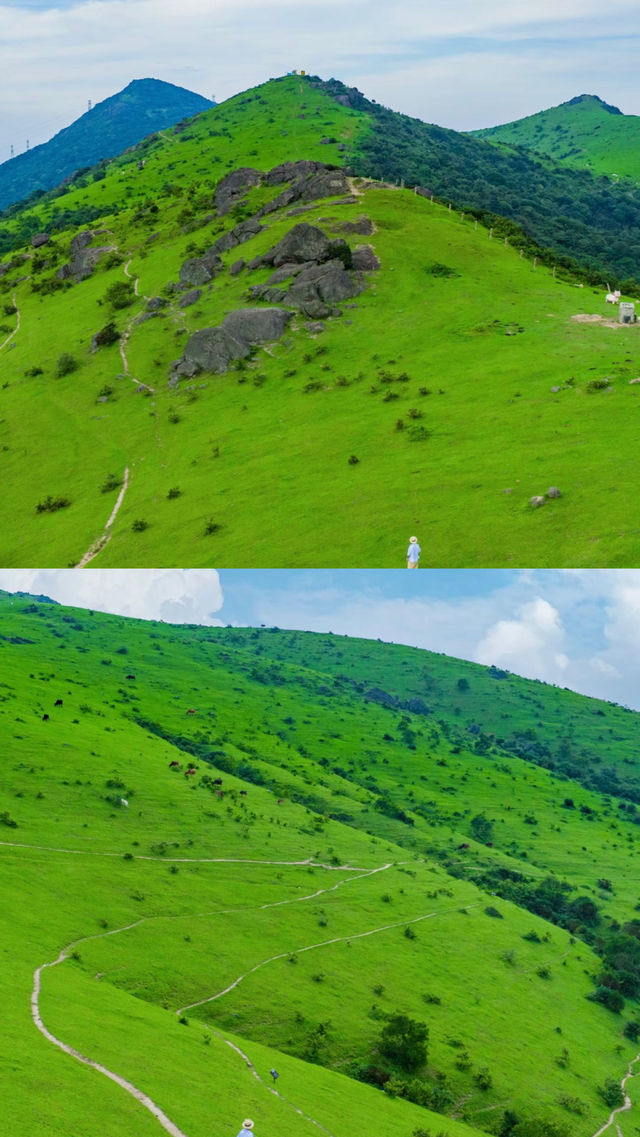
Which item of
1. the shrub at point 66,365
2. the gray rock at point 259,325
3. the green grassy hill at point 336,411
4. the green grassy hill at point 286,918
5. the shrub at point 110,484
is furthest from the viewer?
the shrub at point 66,365

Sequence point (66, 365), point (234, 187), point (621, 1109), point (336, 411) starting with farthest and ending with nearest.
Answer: point (234, 187)
point (66, 365)
point (336, 411)
point (621, 1109)

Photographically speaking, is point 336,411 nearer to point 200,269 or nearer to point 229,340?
point 229,340

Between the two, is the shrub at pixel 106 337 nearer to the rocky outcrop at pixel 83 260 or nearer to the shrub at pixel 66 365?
the shrub at pixel 66 365

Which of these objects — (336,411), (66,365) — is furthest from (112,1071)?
(66,365)

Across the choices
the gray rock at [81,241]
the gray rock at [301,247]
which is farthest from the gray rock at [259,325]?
the gray rock at [81,241]

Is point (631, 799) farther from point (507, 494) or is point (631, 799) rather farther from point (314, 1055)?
point (314, 1055)

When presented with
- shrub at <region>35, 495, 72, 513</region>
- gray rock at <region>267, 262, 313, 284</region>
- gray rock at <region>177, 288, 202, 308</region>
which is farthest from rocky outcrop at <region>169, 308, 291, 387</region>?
shrub at <region>35, 495, 72, 513</region>
